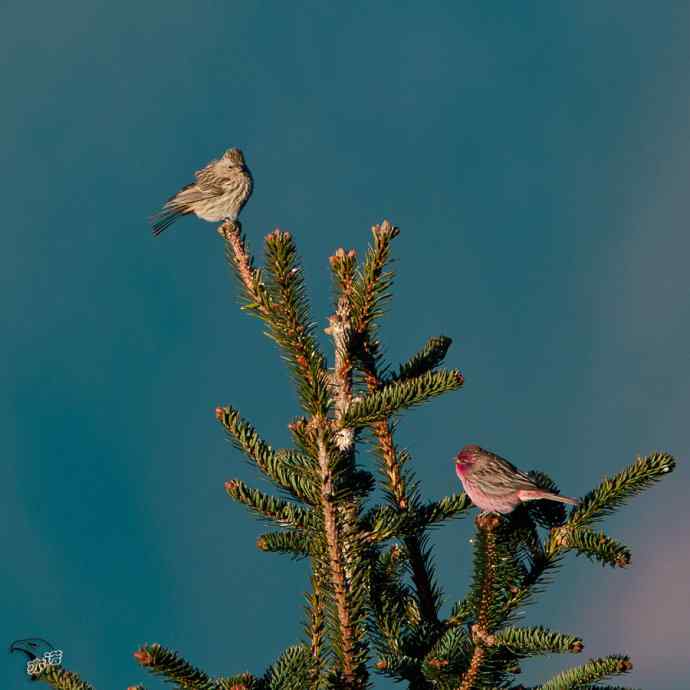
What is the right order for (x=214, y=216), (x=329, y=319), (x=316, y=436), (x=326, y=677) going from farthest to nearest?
(x=214, y=216) < (x=329, y=319) < (x=316, y=436) < (x=326, y=677)

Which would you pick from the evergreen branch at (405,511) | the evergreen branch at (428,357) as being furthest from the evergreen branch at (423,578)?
the evergreen branch at (428,357)

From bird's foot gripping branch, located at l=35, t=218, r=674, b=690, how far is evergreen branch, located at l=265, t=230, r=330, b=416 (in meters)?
0.01

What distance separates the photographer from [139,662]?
5.21 m

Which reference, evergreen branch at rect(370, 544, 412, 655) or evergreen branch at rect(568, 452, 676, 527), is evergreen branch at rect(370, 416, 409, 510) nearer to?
evergreen branch at rect(370, 544, 412, 655)

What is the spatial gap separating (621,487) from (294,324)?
104 inches

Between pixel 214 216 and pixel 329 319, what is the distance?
9128 mm

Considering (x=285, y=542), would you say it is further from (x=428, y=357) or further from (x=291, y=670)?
(x=428, y=357)

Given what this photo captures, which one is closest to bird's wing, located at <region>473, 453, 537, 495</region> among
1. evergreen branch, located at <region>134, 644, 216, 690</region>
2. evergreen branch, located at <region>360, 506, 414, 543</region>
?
evergreen branch, located at <region>360, 506, 414, 543</region>

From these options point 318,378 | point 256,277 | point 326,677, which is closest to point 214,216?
point 256,277

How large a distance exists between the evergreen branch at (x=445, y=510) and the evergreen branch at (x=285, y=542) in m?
1.00

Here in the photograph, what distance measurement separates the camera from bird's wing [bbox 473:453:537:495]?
801cm

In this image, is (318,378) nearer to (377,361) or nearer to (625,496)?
(377,361)

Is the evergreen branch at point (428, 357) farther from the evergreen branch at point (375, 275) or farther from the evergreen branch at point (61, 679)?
the evergreen branch at point (61, 679)

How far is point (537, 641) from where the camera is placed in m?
5.85
